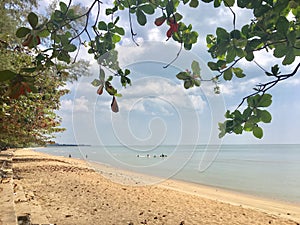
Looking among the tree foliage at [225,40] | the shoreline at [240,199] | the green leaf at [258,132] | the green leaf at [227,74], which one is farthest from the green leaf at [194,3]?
the shoreline at [240,199]

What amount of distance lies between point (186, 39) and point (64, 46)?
504 millimetres

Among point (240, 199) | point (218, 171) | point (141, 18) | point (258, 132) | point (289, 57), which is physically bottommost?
point (240, 199)

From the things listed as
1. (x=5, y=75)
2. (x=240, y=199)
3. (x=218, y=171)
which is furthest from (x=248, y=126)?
(x=218, y=171)

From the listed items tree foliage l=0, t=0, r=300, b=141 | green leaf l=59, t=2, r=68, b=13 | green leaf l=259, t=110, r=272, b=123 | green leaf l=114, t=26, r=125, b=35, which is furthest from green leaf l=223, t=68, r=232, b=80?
green leaf l=59, t=2, r=68, b=13

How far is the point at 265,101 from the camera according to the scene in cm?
81

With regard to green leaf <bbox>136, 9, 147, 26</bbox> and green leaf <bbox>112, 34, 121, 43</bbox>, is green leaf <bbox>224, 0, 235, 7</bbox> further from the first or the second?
green leaf <bbox>112, 34, 121, 43</bbox>

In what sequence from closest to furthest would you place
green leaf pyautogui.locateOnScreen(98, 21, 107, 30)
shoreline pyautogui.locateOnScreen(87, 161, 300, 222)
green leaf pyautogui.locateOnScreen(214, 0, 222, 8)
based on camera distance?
green leaf pyautogui.locateOnScreen(214, 0, 222, 8) → green leaf pyautogui.locateOnScreen(98, 21, 107, 30) → shoreline pyautogui.locateOnScreen(87, 161, 300, 222)

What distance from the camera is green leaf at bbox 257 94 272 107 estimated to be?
80cm

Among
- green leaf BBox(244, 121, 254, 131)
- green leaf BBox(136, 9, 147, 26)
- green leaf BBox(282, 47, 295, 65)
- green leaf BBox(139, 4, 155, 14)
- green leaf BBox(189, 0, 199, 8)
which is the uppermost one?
green leaf BBox(189, 0, 199, 8)

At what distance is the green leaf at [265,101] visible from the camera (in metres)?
0.80

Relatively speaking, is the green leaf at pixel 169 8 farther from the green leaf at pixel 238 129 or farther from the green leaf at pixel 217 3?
the green leaf at pixel 238 129

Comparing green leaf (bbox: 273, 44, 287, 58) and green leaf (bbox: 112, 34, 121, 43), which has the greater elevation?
green leaf (bbox: 112, 34, 121, 43)

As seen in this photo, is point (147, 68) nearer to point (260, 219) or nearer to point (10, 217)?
point (10, 217)

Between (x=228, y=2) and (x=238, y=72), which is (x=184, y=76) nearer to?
(x=238, y=72)
